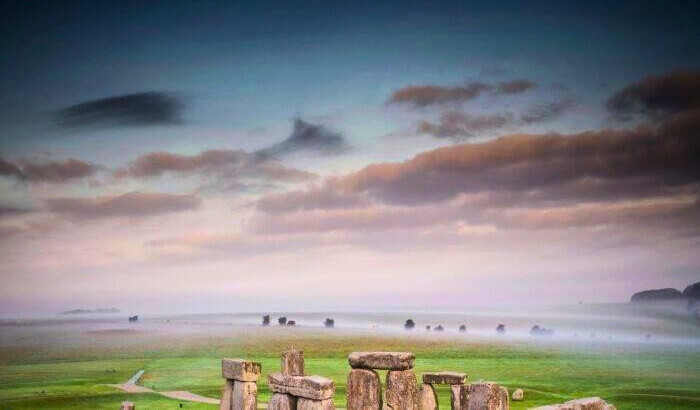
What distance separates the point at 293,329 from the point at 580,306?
132ft

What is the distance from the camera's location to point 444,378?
64.7 ft

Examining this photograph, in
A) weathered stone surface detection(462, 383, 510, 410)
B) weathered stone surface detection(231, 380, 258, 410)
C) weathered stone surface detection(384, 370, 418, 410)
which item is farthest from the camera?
weathered stone surface detection(231, 380, 258, 410)

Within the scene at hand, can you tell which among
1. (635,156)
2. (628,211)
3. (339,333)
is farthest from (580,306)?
(339,333)

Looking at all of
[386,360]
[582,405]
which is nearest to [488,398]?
[582,405]

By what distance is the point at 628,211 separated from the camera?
224 ft

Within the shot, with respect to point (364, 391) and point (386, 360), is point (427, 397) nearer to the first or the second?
point (364, 391)

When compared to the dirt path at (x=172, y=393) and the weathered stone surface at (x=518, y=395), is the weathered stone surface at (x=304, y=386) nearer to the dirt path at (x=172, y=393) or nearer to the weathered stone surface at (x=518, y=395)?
the dirt path at (x=172, y=393)

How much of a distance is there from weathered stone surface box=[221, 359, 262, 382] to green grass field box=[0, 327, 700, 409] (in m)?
13.0

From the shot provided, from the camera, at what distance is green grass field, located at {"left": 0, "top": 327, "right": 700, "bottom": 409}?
35.3m

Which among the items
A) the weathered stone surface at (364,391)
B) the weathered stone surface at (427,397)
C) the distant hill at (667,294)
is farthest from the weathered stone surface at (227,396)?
the distant hill at (667,294)

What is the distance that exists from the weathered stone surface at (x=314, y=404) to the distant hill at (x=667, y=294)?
180 ft

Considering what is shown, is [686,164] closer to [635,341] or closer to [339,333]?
[635,341]

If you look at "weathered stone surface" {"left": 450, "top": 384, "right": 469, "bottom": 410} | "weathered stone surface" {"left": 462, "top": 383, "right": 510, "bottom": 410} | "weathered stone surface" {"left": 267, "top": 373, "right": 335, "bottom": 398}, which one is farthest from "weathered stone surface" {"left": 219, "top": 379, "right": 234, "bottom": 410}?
"weathered stone surface" {"left": 462, "top": 383, "right": 510, "bottom": 410}

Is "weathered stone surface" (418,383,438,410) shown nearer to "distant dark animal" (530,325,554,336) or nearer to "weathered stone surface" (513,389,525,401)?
"weathered stone surface" (513,389,525,401)
